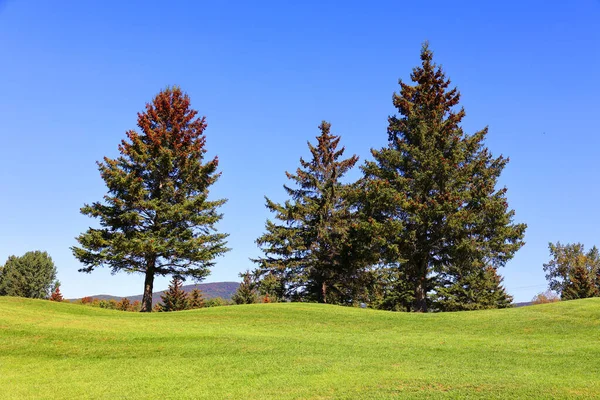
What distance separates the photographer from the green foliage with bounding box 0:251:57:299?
285 feet

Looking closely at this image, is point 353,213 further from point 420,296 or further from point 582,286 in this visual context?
point 582,286

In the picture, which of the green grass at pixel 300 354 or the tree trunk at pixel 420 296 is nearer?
the green grass at pixel 300 354

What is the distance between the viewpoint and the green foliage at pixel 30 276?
86.8 meters

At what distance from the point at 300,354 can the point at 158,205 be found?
20.4m

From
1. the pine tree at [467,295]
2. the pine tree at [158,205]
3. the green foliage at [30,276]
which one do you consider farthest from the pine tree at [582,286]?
the green foliage at [30,276]

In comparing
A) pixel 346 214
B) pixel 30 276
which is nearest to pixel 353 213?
pixel 346 214

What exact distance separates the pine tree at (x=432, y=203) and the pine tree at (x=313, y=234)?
6096 mm

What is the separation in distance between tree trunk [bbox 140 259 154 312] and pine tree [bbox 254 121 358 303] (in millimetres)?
10108

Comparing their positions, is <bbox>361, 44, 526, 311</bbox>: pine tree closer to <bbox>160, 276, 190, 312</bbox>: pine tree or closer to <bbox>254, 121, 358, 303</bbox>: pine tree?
<bbox>254, 121, 358, 303</bbox>: pine tree

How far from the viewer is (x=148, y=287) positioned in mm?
30344

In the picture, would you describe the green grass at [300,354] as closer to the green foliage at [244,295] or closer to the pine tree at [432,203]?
the pine tree at [432,203]

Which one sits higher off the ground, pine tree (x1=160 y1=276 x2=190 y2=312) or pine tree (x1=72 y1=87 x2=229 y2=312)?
pine tree (x1=72 y1=87 x2=229 y2=312)

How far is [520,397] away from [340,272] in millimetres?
28182

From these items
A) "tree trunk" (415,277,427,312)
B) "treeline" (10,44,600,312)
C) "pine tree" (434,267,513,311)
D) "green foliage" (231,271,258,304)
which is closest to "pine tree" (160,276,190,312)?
"green foliage" (231,271,258,304)
